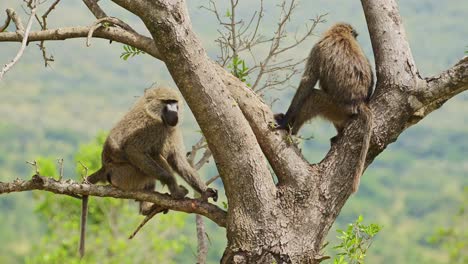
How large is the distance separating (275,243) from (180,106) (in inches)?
84.7

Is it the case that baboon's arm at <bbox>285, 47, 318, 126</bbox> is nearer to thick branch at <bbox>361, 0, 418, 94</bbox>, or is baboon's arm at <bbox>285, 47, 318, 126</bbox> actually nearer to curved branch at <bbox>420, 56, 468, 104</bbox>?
thick branch at <bbox>361, 0, 418, 94</bbox>

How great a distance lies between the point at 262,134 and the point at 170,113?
4.31 feet

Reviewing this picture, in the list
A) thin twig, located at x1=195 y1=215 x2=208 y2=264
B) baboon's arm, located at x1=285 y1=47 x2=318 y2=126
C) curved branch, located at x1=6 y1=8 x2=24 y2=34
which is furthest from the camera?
thin twig, located at x1=195 y1=215 x2=208 y2=264

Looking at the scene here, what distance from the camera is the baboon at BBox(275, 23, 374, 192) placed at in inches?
266

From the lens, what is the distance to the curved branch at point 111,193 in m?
6.02

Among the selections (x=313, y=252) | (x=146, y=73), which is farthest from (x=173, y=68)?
(x=146, y=73)

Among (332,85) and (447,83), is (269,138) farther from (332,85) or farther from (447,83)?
(447,83)

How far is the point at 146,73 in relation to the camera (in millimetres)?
108125

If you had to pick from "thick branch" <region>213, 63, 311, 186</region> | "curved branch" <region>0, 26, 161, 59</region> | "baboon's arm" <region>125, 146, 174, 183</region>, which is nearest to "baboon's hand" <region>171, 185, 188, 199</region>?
"baboon's arm" <region>125, 146, 174, 183</region>

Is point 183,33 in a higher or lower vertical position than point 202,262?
higher

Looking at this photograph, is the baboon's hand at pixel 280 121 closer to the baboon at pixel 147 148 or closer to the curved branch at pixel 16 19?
the baboon at pixel 147 148

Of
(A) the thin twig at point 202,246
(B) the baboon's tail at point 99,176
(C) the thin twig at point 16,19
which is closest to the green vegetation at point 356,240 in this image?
(A) the thin twig at point 202,246

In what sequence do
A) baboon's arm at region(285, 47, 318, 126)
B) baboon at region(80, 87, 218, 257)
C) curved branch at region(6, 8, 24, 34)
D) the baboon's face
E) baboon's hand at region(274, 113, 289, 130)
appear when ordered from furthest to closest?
the baboon's face
baboon at region(80, 87, 218, 257)
baboon's arm at region(285, 47, 318, 126)
curved branch at region(6, 8, 24, 34)
baboon's hand at region(274, 113, 289, 130)

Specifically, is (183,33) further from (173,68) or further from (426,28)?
(426,28)
